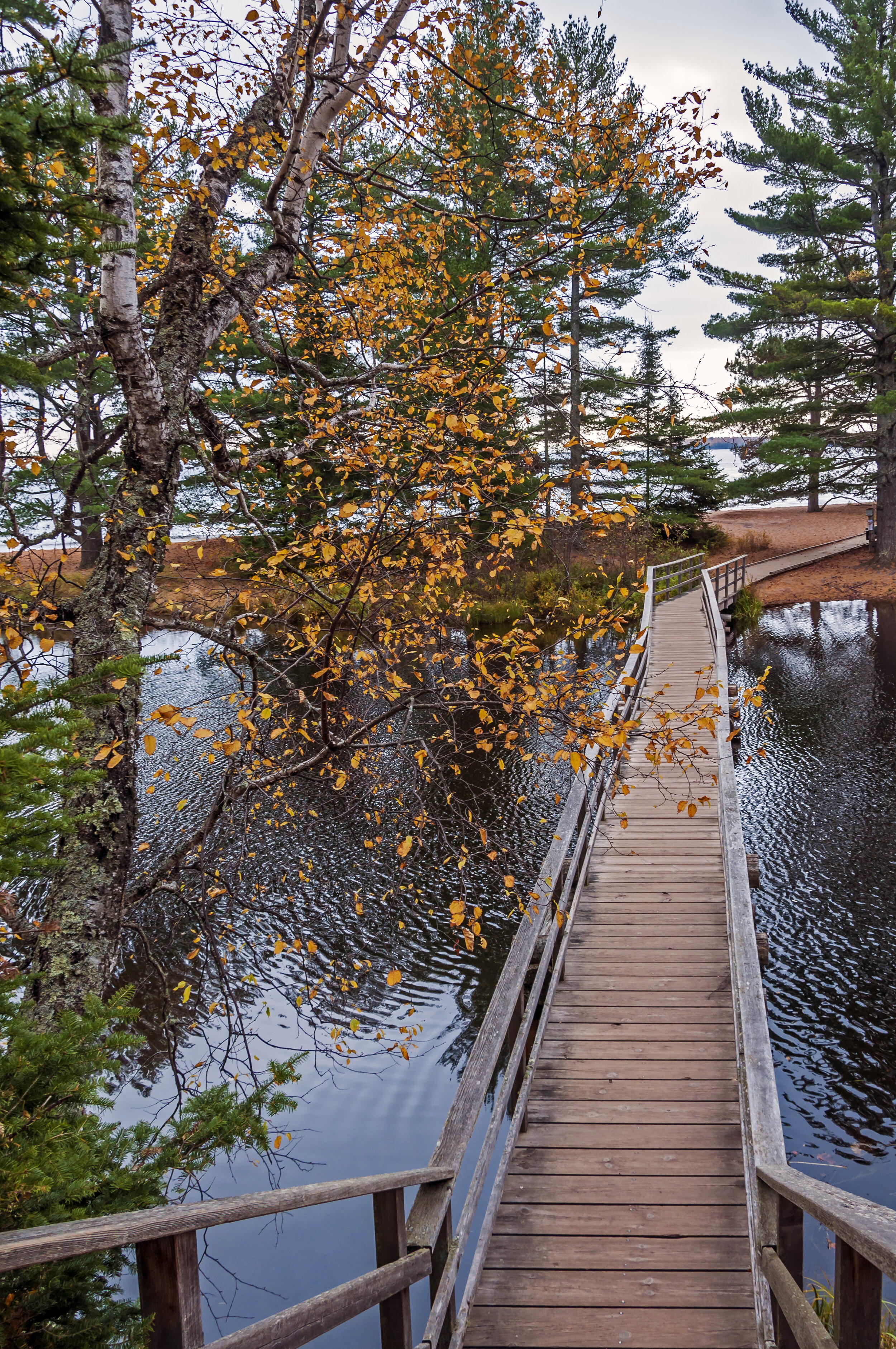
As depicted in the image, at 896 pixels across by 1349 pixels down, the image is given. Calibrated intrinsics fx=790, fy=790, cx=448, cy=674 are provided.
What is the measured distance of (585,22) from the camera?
67.1 ft

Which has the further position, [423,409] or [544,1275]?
[423,409]

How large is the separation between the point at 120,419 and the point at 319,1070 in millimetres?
6265

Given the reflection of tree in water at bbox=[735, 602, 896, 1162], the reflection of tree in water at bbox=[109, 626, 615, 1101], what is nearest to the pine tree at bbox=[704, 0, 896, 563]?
the reflection of tree in water at bbox=[735, 602, 896, 1162]

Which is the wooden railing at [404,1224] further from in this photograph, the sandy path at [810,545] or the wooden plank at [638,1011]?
the sandy path at [810,545]

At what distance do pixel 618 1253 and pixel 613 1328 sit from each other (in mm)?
405

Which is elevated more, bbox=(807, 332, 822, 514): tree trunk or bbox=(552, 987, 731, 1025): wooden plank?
bbox=(807, 332, 822, 514): tree trunk

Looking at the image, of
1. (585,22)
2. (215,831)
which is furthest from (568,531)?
(215,831)

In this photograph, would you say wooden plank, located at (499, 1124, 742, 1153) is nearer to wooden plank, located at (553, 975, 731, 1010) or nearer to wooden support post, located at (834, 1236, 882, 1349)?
wooden plank, located at (553, 975, 731, 1010)

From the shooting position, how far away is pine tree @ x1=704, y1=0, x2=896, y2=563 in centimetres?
2152

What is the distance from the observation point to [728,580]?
22188 millimetres

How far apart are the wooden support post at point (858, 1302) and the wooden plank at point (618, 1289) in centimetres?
217

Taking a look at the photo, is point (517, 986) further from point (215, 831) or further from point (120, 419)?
point (215, 831)

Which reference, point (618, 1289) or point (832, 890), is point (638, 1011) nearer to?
point (618, 1289)

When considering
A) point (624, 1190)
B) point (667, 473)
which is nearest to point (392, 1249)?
point (624, 1190)
